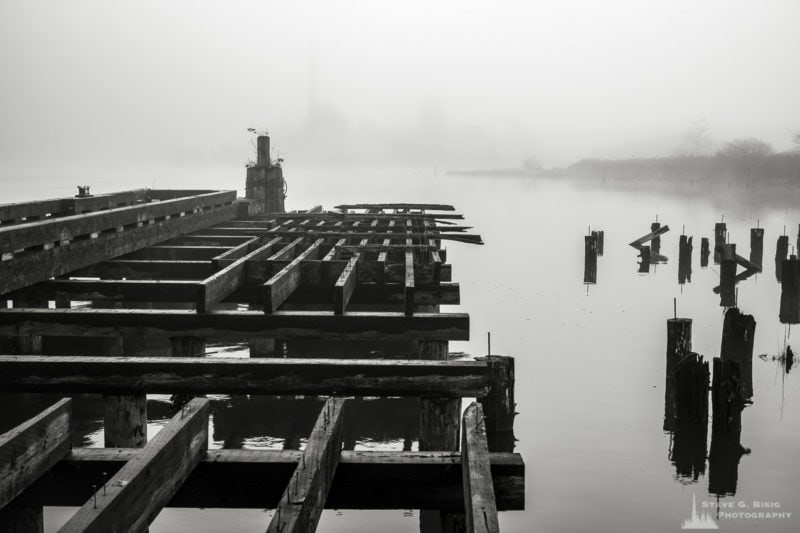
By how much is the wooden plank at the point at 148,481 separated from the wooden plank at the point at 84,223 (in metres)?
7.84

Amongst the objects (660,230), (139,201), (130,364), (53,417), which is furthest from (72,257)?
(660,230)

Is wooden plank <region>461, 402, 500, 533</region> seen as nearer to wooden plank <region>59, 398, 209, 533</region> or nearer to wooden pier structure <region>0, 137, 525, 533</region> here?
wooden pier structure <region>0, 137, 525, 533</region>

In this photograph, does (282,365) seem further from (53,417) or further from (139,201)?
(139,201)

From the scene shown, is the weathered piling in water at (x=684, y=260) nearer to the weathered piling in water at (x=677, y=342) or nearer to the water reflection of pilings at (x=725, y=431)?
the weathered piling in water at (x=677, y=342)

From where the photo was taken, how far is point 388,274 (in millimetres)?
12539

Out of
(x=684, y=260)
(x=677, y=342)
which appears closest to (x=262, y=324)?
(x=677, y=342)

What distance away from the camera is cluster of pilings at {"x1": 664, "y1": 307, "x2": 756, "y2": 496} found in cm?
1327

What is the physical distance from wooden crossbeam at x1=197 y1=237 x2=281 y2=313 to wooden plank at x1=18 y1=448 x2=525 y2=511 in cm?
513

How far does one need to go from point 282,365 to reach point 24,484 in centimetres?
328

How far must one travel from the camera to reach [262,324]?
975cm

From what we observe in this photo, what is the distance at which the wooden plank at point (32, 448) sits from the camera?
163 inches

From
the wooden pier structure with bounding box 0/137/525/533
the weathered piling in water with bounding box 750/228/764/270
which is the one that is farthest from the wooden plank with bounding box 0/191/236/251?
the weathered piling in water with bounding box 750/228/764/270

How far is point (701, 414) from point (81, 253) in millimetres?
10745

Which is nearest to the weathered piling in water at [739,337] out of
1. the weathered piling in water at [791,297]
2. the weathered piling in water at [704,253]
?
the weathered piling in water at [791,297]
